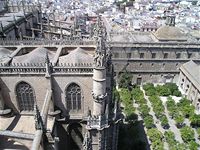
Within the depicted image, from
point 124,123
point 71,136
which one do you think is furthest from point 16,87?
point 124,123

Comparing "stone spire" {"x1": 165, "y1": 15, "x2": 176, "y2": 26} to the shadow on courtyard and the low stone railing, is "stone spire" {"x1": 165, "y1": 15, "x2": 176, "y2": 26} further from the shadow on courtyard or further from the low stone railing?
the low stone railing

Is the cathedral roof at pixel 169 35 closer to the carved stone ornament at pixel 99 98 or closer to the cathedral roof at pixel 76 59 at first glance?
the cathedral roof at pixel 76 59

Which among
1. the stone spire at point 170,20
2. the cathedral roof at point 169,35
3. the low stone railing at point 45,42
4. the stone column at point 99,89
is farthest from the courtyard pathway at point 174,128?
the stone spire at point 170,20

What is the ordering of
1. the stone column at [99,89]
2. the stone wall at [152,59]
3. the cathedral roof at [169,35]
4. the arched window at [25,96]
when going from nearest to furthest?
the stone column at [99,89]
the arched window at [25,96]
the stone wall at [152,59]
the cathedral roof at [169,35]

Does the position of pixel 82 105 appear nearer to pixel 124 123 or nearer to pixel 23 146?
pixel 23 146

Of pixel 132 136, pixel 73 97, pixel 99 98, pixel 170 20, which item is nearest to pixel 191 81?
pixel 170 20

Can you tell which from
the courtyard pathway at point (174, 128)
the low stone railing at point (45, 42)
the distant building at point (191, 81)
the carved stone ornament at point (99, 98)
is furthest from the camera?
the distant building at point (191, 81)

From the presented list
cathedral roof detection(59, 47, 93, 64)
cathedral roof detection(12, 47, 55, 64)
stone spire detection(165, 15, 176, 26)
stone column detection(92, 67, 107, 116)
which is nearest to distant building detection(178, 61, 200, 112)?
stone spire detection(165, 15, 176, 26)

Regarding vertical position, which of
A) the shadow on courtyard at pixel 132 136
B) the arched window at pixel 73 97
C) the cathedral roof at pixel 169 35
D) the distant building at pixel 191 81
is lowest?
the shadow on courtyard at pixel 132 136
